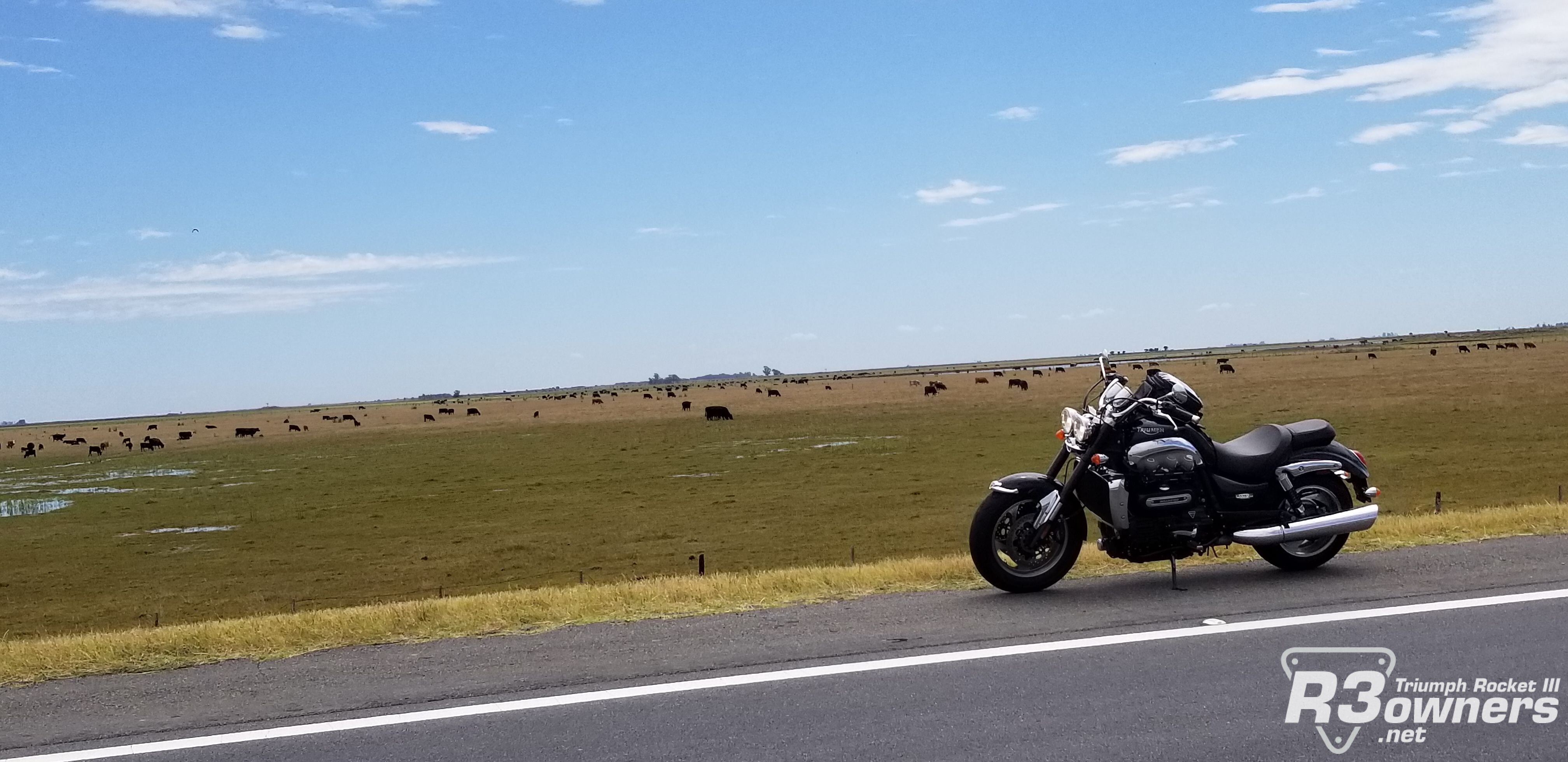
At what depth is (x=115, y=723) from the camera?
620cm

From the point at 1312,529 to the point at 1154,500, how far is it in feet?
3.91

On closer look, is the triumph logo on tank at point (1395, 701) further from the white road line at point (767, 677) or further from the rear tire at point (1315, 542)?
the rear tire at point (1315, 542)

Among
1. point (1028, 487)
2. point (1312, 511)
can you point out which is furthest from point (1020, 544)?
point (1312, 511)

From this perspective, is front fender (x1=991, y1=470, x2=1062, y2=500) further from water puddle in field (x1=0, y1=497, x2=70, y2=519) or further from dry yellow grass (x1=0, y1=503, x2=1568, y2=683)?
water puddle in field (x1=0, y1=497, x2=70, y2=519)

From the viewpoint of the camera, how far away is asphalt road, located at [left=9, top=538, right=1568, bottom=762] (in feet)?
18.0

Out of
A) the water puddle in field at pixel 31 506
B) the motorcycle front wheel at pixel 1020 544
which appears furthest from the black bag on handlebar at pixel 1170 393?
→ the water puddle in field at pixel 31 506

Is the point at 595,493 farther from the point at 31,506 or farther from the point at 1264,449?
the point at 1264,449

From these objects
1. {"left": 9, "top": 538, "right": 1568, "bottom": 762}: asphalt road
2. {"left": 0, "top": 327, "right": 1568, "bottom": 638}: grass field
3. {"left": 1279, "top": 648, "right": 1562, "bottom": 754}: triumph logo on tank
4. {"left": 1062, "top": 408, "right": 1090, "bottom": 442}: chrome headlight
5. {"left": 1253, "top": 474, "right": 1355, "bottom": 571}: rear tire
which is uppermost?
{"left": 1062, "top": 408, "right": 1090, "bottom": 442}: chrome headlight

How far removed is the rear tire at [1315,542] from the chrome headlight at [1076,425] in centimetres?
156

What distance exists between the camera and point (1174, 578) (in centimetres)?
877

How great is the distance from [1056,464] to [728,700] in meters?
3.97

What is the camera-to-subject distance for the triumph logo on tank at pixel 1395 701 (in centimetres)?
555

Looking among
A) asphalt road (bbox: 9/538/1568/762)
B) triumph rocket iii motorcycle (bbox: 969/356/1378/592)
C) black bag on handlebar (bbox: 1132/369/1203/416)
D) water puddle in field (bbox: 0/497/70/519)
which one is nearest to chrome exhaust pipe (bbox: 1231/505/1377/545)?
triumph rocket iii motorcycle (bbox: 969/356/1378/592)

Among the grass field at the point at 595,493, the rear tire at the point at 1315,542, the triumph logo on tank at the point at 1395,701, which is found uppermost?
the rear tire at the point at 1315,542
